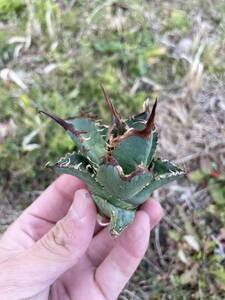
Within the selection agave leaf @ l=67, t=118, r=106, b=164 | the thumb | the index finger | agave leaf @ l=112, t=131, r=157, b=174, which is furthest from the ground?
agave leaf @ l=112, t=131, r=157, b=174

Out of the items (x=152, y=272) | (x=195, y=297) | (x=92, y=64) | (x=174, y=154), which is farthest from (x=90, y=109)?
(x=195, y=297)

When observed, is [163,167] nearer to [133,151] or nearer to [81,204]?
[133,151]

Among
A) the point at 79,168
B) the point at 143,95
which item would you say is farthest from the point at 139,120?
the point at 143,95

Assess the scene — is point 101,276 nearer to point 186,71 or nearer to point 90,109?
point 90,109

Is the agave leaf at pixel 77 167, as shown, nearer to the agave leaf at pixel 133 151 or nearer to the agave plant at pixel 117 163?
the agave plant at pixel 117 163

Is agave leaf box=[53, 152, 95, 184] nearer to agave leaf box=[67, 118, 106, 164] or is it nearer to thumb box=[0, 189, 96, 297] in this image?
agave leaf box=[67, 118, 106, 164]

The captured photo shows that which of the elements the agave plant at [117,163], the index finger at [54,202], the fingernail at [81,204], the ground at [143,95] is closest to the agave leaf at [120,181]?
the agave plant at [117,163]
